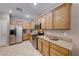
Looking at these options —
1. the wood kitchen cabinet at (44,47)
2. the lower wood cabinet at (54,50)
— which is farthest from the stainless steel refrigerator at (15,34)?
the lower wood cabinet at (54,50)

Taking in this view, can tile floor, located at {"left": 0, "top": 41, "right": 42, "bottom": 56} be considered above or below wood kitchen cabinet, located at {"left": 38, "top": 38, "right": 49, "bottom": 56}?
below

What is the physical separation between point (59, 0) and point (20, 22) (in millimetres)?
6804

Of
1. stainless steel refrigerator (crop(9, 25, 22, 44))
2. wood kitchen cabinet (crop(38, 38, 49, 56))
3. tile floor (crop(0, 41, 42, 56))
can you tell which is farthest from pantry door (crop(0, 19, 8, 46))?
wood kitchen cabinet (crop(38, 38, 49, 56))

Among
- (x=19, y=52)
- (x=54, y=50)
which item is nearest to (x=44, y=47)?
(x=54, y=50)

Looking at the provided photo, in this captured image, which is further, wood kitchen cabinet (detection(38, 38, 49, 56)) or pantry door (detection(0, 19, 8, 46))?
pantry door (detection(0, 19, 8, 46))

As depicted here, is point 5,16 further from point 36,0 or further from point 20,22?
point 36,0

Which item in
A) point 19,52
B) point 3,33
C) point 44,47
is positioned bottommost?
point 19,52

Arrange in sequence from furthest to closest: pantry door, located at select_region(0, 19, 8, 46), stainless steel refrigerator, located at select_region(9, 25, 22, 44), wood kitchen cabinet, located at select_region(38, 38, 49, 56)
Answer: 1. stainless steel refrigerator, located at select_region(9, 25, 22, 44)
2. pantry door, located at select_region(0, 19, 8, 46)
3. wood kitchen cabinet, located at select_region(38, 38, 49, 56)

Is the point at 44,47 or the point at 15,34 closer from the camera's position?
the point at 44,47

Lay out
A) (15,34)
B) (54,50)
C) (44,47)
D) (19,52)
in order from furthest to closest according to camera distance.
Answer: (15,34)
(19,52)
(44,47)
(54,50)

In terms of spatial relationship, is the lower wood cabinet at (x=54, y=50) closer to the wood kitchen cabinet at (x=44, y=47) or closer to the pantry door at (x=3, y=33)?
the wood kitchen cabinet at (x=44, y=47)

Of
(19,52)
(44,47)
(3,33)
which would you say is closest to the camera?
(44,47)

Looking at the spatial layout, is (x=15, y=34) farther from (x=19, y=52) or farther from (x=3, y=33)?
(x=19, y=52)

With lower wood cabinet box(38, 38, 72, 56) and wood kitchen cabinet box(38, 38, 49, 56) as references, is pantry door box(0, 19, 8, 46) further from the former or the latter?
lower wood cabinet box(38, 38, 72, 56)
